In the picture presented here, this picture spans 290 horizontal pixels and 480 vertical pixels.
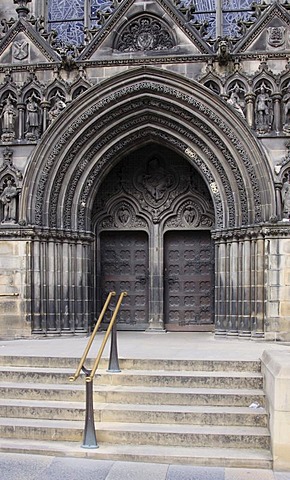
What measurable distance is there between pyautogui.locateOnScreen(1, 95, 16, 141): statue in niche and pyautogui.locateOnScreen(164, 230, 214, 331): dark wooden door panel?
3919mm

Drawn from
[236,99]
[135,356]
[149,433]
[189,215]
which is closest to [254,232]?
[189,215]

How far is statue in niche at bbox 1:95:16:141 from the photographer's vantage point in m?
11.5

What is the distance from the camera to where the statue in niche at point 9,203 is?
1133 centimetres

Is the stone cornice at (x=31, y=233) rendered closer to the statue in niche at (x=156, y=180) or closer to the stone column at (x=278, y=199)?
the statue in niche at (x=156, y=180)

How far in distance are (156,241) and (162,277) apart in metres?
0.78

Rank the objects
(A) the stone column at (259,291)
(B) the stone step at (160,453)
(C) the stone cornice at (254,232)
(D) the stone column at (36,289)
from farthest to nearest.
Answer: (D) the stone column at (36,289) → (A) the stone column at (259,291) → (C) the stone cornice at (254,232) → (B) the stone step at (160,453)

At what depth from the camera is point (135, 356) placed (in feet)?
27.1

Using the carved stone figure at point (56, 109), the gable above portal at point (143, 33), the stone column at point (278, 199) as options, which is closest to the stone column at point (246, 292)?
the stone column at point (278, 199)

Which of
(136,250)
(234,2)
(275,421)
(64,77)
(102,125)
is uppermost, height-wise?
(234,2)

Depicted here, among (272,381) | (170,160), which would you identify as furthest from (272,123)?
(272,381)

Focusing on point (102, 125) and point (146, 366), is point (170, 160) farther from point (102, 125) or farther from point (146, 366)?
point (146, 366)

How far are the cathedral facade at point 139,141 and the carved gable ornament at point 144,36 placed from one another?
23mm

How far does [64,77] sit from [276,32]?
4.11 metres

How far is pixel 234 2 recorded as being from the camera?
13.1 meters
